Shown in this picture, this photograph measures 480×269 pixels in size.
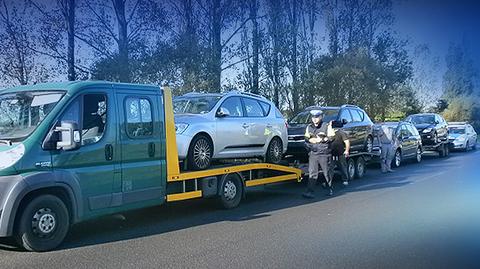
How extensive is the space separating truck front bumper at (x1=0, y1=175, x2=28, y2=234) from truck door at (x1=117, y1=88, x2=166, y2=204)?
5.44ft

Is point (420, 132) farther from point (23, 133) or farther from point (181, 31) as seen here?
point (23, 133)

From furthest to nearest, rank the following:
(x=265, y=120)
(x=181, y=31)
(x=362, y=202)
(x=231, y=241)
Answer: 1. (x=181, y=31)
2. (x=265, y=120)
3. (x=362, y=202)
4. (x=231, y=241)

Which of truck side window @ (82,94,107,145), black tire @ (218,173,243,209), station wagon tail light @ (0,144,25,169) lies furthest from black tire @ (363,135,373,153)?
station wagon tail light @ (0,144,25,169)

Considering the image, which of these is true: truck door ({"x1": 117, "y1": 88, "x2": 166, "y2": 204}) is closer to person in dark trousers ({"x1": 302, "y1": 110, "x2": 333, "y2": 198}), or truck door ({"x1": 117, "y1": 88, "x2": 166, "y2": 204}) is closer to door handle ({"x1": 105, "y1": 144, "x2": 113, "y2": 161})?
door handle ({"x1": 105, "y1": 144, "x2": 113, "y2": 161})

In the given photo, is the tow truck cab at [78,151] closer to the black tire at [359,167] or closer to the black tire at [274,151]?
the black tire at [274,151]

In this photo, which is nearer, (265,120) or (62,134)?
(62,134)

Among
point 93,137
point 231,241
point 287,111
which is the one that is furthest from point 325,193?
point 287,111

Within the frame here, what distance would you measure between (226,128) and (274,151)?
198 cm

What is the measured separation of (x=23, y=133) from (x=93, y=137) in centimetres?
94

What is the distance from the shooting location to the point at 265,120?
10.9 metres

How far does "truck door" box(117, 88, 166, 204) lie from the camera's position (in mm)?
7142

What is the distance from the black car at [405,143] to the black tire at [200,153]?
10478 mm

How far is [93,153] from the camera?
6660 millimetres

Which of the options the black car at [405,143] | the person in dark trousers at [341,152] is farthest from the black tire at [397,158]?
the person in dark trousers at [341,152]
